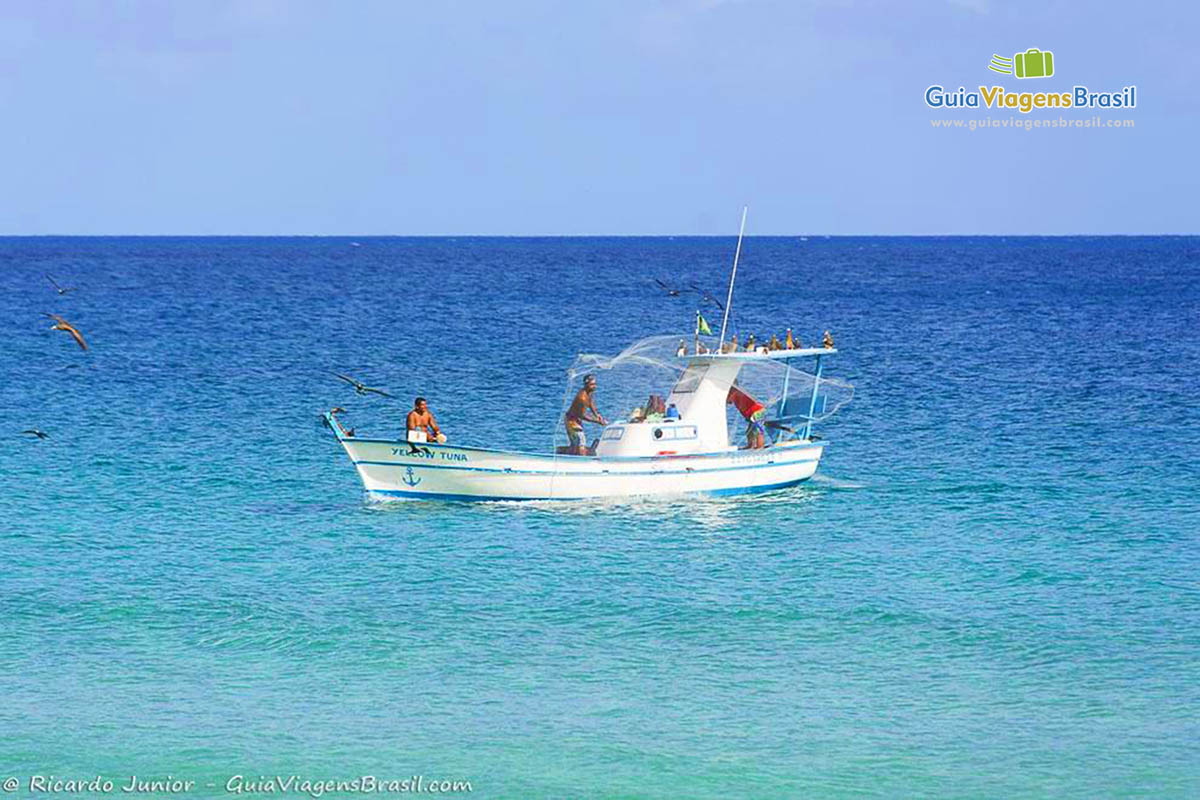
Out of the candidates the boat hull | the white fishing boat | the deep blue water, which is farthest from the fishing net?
the deep blue water

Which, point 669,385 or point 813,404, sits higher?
point 669,385

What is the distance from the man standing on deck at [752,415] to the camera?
39344mm

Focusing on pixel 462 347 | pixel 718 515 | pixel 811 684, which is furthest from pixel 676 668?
pixel 462 347

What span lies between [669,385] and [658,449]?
75.2 inches

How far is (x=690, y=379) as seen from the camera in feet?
127

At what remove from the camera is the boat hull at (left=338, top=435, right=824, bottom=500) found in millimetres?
36375

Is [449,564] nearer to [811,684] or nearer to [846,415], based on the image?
[811,684]

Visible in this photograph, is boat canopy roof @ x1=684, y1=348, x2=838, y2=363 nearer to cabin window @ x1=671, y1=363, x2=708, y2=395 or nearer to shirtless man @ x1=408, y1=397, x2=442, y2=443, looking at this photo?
cabin window @ x1=671, y1=363, x2=708, y2=395

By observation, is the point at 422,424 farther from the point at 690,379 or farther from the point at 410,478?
the point at 690,379

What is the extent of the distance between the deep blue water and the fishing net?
200cm

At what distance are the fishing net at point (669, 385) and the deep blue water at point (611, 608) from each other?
78.8 inches

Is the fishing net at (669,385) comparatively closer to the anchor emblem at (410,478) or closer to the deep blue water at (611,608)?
the deep blue water at (611,608)

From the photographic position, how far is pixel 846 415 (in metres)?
53.0

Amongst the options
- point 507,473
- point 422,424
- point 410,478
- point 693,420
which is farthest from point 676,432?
point 410,478
